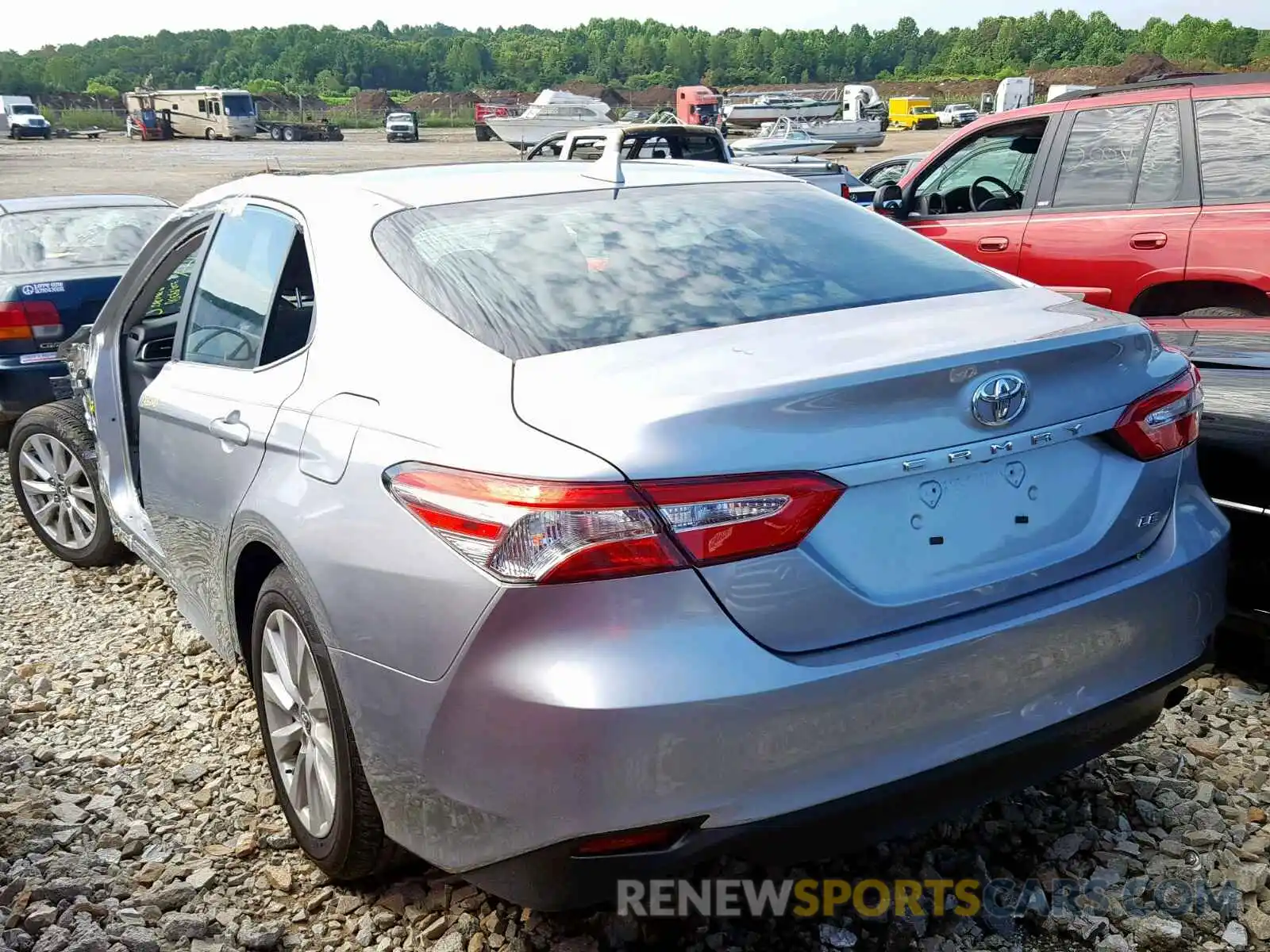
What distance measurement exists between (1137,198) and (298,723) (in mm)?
4993

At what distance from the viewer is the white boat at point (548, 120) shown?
55312 millimetres

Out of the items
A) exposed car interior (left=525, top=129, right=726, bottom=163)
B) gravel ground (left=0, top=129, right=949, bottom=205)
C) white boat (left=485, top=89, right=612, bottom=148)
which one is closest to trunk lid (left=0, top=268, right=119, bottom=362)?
exposed car interior (left=525, top=129, right=726, bottom=163)

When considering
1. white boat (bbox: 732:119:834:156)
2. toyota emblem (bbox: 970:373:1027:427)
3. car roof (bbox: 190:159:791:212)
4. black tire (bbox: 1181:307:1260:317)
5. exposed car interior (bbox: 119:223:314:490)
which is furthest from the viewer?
white boat (bbox: 732:119:834:156)

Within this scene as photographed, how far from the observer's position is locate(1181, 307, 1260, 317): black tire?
538 cm

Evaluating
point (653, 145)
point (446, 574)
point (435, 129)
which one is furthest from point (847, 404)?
point (435, 129)

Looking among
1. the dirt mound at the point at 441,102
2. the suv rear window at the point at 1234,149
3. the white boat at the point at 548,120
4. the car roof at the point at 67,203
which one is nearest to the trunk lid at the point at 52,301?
the car roof at the point at 67,203

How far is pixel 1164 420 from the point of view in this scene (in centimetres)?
235

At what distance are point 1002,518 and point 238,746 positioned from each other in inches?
93.5

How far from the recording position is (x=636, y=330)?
230 centimetres

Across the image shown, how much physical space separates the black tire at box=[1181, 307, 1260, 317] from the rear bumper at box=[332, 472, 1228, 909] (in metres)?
3.74

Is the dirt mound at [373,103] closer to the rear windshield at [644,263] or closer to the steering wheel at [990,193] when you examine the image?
the steering wheel at [990,193]

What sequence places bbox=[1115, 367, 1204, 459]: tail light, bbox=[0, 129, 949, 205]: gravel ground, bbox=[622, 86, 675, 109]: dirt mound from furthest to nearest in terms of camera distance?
bbox=[622, 86, 675, 109]: dirt mound, bbox=[0, 129, 949, 205]: gravel ground, bbox=[1115, 367, 1204, 459]: tail light

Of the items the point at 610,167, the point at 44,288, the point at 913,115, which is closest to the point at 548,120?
the point at 913,115

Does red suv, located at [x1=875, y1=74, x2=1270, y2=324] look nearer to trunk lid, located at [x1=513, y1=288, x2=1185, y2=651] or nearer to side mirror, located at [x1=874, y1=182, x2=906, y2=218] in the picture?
side mirror, located at [x1=874, y1=182, x2=906, y2=218]
